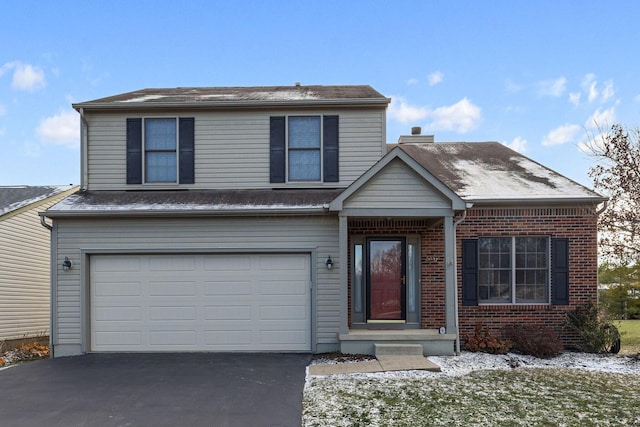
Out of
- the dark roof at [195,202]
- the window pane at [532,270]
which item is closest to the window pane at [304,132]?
the dark roof at [195,202]

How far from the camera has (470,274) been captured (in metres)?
Answer: 10.9

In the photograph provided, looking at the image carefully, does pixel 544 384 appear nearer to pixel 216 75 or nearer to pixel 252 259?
pixel 252 259

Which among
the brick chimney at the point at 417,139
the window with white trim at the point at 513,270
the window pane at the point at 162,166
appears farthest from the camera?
the brick chimney at the point at 417,139

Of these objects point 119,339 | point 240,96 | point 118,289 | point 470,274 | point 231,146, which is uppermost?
point 240,96

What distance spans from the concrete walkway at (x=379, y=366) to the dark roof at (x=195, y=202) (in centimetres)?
308

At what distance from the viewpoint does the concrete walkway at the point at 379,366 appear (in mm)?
8492

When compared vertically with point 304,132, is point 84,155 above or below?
below

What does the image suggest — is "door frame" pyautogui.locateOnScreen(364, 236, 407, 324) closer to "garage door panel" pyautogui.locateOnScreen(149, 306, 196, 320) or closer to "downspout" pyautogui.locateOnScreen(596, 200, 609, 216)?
"garage door panel" pyautogui.locateOnScreen(149, 306, 196, 320)

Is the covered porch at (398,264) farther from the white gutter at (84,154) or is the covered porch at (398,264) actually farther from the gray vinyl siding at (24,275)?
the gray vinyl siding at (24,275)

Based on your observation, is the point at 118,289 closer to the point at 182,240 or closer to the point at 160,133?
the point at 182,240

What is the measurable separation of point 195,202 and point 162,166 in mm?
1537

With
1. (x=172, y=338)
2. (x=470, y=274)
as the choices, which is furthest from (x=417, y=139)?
(x=172, y=338)

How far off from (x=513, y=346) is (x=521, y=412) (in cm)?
432

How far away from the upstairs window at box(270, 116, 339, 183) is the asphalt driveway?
13.0 ft
